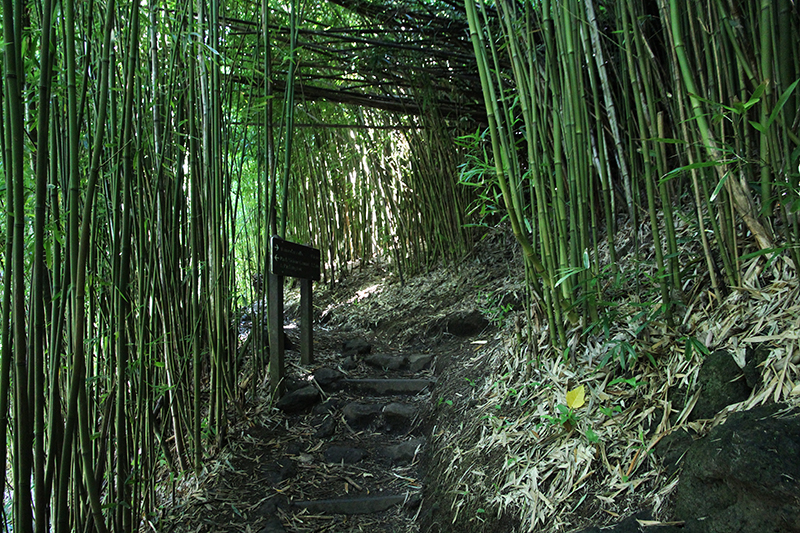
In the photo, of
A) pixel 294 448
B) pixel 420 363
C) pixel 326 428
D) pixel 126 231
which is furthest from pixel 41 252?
pixel 420 363

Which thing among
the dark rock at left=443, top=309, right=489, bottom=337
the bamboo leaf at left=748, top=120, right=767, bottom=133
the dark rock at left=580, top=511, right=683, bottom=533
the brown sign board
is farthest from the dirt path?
the bamboo leaf at left=748, top=120, right=767, bottom=133

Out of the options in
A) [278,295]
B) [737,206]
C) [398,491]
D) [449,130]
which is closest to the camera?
[737,206]

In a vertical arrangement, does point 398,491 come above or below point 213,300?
below

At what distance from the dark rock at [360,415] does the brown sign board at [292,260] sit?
628 mm

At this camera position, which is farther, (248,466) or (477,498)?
(248,466)

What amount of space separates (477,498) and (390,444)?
0.77 m

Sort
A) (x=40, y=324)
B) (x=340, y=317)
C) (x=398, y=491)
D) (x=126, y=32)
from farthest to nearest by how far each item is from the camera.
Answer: (x=340, y=317)
(x=398, y=491)
(x=126, y=32)
(x=40, y=324)

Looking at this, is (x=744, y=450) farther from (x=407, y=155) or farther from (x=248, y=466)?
(x=407, y=155)

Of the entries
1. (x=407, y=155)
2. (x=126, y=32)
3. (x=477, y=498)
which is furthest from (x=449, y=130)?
(x=477, y=498)

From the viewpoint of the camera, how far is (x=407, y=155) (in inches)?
148

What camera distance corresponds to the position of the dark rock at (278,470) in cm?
176

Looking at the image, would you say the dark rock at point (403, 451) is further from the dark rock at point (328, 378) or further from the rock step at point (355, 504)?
the dark rock at point (328, 378)

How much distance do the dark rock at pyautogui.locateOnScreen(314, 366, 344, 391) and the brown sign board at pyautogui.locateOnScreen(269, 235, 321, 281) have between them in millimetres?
450

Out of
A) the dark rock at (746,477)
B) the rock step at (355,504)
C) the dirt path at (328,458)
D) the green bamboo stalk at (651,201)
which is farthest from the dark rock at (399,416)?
the dark rock at (746,477)
